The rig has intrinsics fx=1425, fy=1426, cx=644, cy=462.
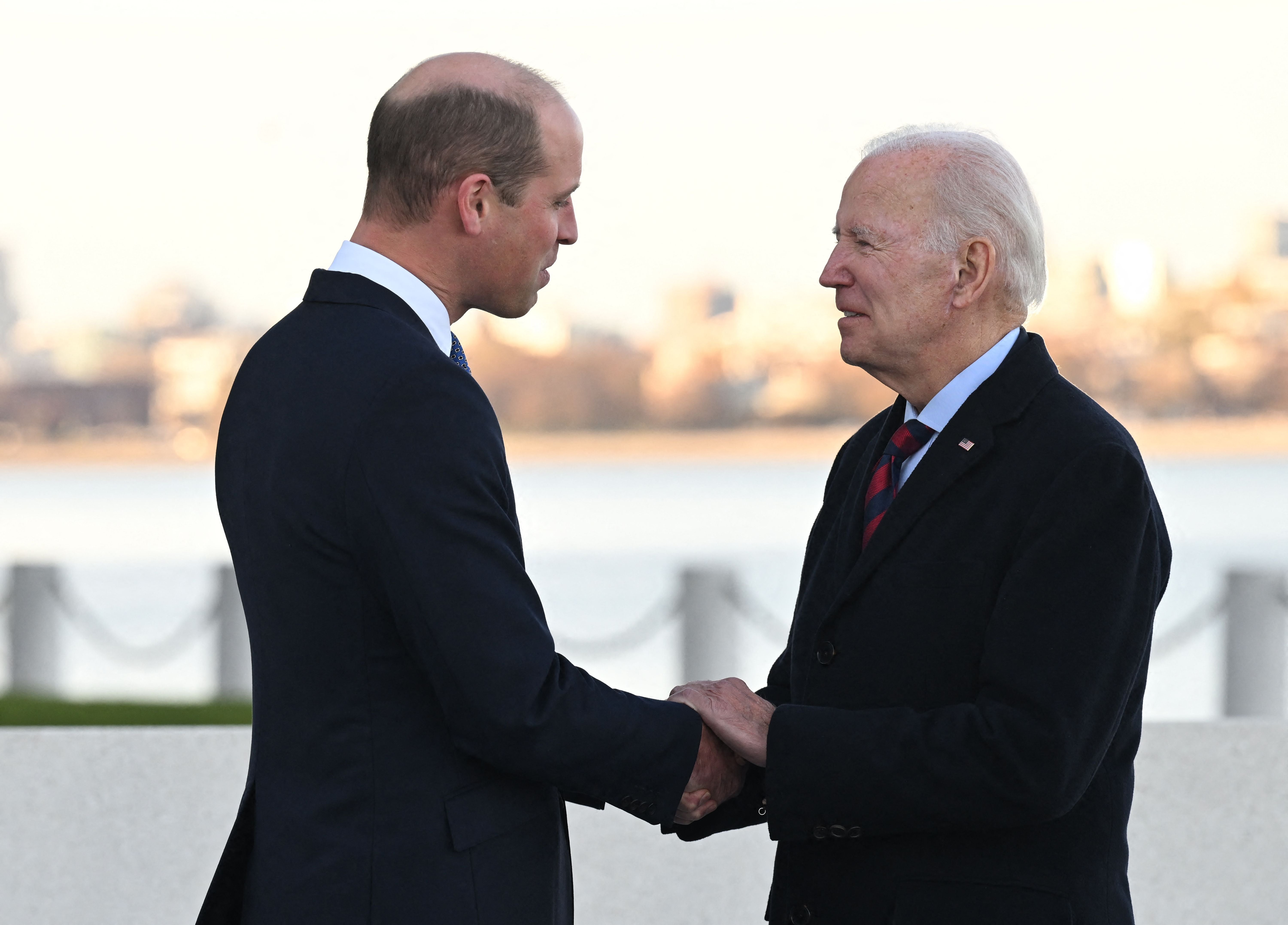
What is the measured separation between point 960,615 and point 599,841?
66.0 inches

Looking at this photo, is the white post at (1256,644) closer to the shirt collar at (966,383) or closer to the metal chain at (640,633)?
the metal chain at (640,633)

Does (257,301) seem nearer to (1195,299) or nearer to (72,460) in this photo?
(72,460)

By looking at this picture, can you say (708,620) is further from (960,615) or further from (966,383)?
(960,615)

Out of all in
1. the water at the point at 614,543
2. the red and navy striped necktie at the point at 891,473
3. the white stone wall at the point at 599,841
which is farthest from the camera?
the water at the point at 614,543

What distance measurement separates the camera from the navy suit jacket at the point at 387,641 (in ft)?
6.15

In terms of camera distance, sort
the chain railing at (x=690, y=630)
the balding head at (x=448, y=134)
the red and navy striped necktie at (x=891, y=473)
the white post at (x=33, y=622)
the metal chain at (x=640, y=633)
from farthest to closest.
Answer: the white post at (x=33, y=622), the metal chain at (x=640, y=633), the chain railing at (x=690, y=630), the red and navy striped necktie at (x=891, y=473), the balding head at (x=448, y=134)

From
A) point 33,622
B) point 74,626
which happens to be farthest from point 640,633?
point 33,622

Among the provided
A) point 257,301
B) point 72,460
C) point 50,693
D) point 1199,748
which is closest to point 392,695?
point 1199,748

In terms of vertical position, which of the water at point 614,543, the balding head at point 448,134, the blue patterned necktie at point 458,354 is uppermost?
the balding head at point 448,134

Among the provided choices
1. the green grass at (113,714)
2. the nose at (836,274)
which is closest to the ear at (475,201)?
the nose at (836,274)

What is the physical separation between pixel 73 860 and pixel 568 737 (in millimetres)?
2039

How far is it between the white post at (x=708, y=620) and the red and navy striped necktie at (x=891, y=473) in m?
4.81

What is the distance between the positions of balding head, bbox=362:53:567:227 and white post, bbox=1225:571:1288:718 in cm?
524

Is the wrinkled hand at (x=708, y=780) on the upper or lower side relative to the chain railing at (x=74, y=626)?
upper
